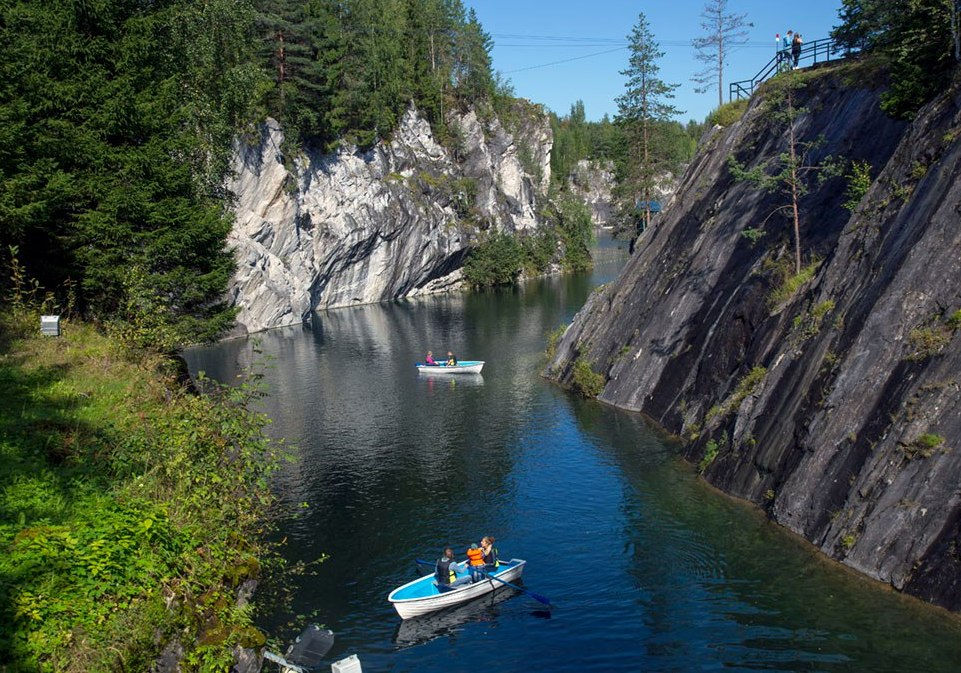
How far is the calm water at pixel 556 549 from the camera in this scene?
18.1 meters

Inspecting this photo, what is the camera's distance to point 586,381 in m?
42.2

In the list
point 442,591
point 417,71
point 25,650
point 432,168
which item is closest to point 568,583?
point 442,591

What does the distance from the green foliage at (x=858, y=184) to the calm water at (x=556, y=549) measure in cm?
1246

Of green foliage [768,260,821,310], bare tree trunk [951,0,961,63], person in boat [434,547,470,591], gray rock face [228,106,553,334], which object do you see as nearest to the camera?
person in boat [434,547,470,591]

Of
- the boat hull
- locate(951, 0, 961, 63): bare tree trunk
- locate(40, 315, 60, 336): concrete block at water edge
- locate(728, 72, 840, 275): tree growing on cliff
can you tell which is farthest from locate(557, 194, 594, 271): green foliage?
locate(40, 315, 60, 336): concrete block at water edge

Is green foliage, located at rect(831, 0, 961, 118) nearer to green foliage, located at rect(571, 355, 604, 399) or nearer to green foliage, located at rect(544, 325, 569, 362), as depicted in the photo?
green foliage, located at rect(571, 355, 604, 399)

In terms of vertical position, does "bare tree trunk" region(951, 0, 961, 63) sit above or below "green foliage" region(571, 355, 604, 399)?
above

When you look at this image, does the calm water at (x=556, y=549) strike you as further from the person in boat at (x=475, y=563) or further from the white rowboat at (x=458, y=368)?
the white rowboat at (x=458, y=368)

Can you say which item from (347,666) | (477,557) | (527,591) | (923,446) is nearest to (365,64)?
→ (477,557)

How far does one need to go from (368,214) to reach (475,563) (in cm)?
6988

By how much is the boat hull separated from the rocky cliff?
849 cm

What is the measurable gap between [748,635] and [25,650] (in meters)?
15.7

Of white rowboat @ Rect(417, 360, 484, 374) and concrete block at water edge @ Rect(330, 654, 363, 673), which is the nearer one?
concrete block at water edge @ Rect(330, 654, 363, 673)

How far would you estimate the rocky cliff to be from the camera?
19.2 m
